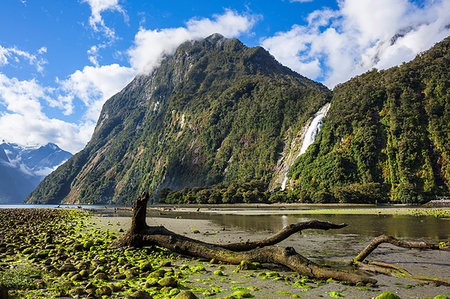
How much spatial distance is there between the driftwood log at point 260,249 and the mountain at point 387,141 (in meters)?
80.3

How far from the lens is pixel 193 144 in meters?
196

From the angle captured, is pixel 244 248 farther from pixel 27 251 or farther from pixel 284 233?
pixel 27 251

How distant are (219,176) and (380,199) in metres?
96.4

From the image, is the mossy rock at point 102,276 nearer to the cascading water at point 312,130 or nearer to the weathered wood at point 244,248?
the weathered wood at point 244,248

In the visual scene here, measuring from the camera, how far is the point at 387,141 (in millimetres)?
96812

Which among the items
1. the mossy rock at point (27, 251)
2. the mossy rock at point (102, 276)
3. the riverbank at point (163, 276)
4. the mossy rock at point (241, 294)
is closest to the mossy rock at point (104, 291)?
the riverbank at point (163, 276)

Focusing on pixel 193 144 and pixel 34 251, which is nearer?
pixel 34 251

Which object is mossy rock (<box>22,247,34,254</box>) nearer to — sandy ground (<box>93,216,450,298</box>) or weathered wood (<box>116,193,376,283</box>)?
weathered wood (<box>116,193,376,283</box>)

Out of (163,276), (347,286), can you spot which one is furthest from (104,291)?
(347,286)

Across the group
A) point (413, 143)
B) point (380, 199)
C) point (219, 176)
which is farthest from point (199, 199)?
point (413, 143)

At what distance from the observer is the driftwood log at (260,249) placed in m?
7.11

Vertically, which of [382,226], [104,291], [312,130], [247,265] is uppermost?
[312,130]

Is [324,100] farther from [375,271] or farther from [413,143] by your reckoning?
[375,271]

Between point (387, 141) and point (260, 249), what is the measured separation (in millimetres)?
105874
